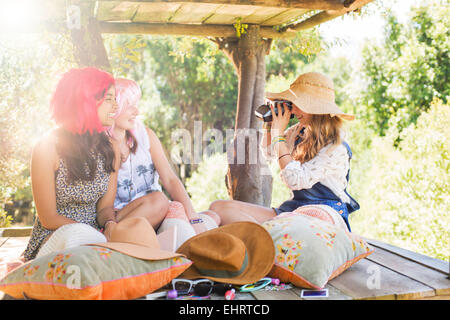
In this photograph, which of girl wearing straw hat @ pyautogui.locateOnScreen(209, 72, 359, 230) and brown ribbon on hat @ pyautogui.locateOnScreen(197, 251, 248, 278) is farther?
girl wearing straw hat @ pyautogui.locateOnScreen(209, 72, 359, 230)

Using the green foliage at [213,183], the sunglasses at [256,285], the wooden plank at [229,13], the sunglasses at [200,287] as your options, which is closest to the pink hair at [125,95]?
the sunglasses at [200,287]

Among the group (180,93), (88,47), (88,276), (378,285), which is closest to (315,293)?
(378,285)

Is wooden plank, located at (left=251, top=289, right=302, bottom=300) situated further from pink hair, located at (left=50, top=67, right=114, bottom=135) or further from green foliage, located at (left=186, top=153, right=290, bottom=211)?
green foliage, located at (left=186, top=153, right=290, bottom=211)

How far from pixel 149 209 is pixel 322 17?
2318 millimetres

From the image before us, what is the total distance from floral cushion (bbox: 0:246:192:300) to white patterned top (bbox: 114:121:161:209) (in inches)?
31.2

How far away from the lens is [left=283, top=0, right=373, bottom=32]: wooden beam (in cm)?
314

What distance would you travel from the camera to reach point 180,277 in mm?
1893

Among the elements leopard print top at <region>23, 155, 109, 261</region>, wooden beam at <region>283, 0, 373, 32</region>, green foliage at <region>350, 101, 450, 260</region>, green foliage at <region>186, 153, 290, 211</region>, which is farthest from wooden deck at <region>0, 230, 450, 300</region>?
green foliage at <region>186, 153, 290, 211</region>

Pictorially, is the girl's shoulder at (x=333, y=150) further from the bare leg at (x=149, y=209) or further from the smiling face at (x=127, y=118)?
the smiling face at (x=127, y=118)

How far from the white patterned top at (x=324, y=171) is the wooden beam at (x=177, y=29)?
191cm

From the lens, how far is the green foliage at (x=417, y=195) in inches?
235

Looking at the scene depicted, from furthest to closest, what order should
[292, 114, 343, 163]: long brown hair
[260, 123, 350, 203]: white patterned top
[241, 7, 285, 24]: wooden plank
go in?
[241, 7, 285, 24]: wooden plank → [292, 114, 343, 163]: long brown hair → [260, 123, 350, 203]: white patterned top
